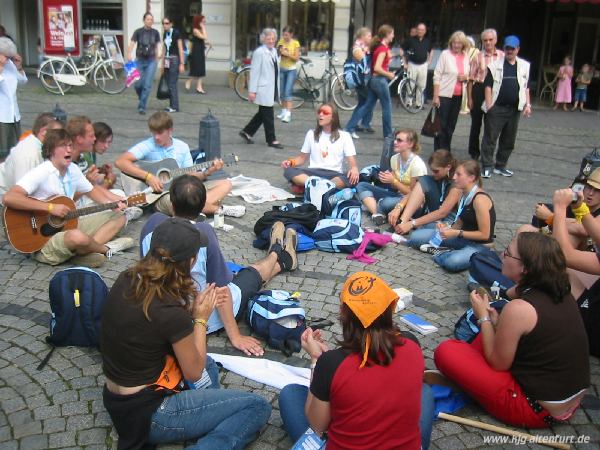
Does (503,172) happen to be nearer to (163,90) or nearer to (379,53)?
(379,53)

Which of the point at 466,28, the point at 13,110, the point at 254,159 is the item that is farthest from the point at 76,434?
the point at 466,28

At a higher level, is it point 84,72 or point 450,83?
point 450,83

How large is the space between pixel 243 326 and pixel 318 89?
10522mm

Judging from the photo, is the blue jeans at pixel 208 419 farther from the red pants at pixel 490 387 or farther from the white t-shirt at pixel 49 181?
the white t-shirt at pixel 49 181

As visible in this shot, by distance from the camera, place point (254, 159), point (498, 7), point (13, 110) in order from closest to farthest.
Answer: point (13, 110) → point (254, 159) → point (498, 7)

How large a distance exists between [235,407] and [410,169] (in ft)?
A: 14.8

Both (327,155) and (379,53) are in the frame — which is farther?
(379,53)

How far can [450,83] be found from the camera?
381 inches

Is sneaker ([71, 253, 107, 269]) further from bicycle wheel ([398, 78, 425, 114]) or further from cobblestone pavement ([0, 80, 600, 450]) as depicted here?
bicycle wheel ([398, 78, 425, 114])

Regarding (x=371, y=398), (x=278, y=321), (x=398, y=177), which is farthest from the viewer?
(x=398, y=177)

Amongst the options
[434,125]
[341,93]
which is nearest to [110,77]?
[341,93]

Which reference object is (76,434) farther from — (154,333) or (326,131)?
(326,131)

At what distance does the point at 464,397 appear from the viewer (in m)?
3.90

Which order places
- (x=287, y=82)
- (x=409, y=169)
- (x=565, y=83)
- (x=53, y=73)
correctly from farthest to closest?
(x=565, y=83)
(x=53, y=73)
(x=287, y=82)
(x=409, y=169)
